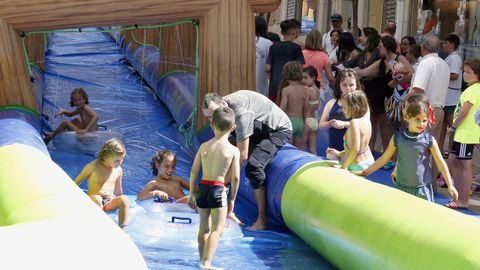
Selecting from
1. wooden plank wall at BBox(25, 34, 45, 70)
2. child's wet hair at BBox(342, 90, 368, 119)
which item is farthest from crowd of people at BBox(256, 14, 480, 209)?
wooden plank wall at BBox(25, 34, 45, 70)

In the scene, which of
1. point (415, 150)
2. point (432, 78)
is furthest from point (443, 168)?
point (432, 78)

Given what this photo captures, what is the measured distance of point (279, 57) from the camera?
9555mm

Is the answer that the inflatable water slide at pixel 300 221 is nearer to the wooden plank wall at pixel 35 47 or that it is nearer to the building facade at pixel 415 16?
the building facade at pixel 415 16

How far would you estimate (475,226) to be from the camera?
4516mm

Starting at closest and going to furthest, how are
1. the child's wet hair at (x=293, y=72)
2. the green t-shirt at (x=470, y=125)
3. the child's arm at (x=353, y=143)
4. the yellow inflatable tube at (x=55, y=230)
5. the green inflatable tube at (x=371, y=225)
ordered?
the yellow inflatable tube at (x=55, y=230)
the green inflatable tube at (x=371, y=225)
the child's arm at (x=353, y=143)
the green t-shirt at (x=470, y=125)
the child's wet hair at (x=293, y=72)

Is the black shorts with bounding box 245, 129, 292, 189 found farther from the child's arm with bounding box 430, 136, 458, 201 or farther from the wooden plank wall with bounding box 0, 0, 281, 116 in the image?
the wooden plank wall with bounding box 0, 0, 281, 116

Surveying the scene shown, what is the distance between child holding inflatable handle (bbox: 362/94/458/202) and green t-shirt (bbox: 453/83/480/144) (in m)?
1.34

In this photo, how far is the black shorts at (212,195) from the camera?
19.1ft

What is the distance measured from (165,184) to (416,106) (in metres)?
2.35

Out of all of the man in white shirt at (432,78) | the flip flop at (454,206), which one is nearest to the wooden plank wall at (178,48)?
the man in white shirt at (432,78)

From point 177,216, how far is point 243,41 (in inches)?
126

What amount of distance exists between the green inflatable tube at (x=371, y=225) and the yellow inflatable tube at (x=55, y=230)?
4.98ft

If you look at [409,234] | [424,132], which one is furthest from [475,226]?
[424,132]

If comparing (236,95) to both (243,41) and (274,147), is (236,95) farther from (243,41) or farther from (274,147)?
(243,41)
